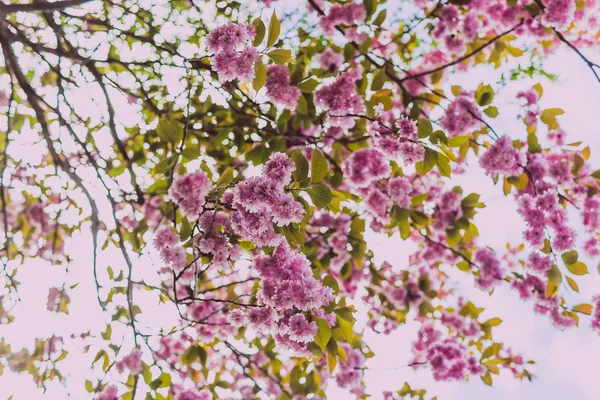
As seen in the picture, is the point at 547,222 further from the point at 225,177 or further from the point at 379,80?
the point at 225,177

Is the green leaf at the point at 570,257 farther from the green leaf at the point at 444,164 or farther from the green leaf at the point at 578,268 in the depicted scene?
the green leaf at the point at 444,164

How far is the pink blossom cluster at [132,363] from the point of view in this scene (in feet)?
9.46

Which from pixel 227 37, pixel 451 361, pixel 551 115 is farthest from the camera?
pixel 451 361

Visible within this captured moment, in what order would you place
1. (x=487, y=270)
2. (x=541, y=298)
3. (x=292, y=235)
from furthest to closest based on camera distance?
(x=487, y=270) < (x=541, y=298) < (x=292, y=235)

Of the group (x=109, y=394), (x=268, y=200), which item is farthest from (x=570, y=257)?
(x=109, y=394)

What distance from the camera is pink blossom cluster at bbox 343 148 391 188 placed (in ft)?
9.70

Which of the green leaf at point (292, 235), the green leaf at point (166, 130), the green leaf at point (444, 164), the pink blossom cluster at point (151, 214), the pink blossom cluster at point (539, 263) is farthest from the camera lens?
the pink blossom cluster at point (151, 214)

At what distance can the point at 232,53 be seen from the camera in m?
1.96

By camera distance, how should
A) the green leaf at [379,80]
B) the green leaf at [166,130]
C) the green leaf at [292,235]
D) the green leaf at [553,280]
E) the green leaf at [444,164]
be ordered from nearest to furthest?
the green leaf at [292,235], the green leaf at [444,164], the green leaf at [166,130], the green leaf at [379,80], the green leaf at [553,280]

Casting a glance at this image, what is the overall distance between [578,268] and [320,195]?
7.07 ft

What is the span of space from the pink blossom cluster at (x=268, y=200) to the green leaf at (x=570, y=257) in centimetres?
213

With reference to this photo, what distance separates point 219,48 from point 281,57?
0.28 m

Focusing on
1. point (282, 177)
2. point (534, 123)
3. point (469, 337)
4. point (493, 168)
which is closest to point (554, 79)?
point (534, 123)

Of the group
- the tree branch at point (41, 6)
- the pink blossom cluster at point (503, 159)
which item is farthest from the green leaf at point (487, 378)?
the tree branch at point (41, 6)
